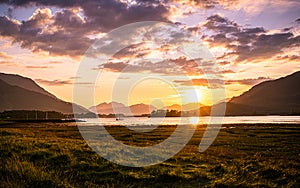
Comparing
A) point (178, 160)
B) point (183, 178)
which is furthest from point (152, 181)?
point (178, 160)

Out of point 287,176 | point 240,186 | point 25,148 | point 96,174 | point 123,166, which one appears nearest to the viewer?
point 240,186

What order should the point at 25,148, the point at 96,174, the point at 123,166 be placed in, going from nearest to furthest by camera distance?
the point at 96,174 → the point at 123,166 → the point at 25,148

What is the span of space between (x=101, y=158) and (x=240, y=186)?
11.1 m

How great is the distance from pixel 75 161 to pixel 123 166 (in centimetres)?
331

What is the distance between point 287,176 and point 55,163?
14404 mm

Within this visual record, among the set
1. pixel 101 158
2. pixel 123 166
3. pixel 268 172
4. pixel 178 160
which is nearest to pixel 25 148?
pixel 101 158

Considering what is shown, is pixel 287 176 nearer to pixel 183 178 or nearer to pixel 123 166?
pixel 183 178

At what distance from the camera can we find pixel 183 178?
16781 mm

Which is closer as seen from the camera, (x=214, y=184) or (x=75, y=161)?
(x=214, y=184)

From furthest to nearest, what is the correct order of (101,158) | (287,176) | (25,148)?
(25,148) → (101,158) → (287,176)

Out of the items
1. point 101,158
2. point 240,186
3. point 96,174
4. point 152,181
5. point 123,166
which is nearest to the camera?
point 240,186

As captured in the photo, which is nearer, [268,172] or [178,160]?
[268,172]

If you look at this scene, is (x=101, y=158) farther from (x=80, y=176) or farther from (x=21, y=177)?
(x=21, y=177)

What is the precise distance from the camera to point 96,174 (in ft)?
57.9
